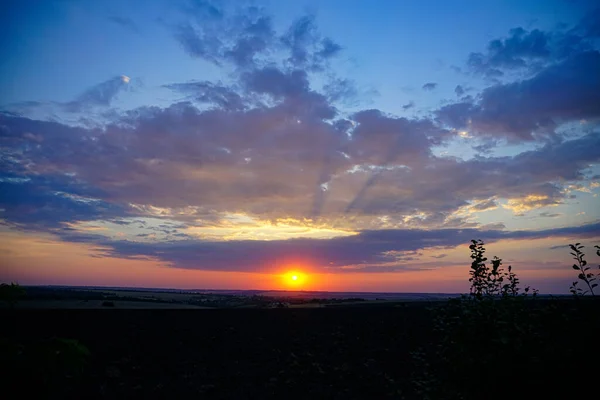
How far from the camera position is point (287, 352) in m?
26.8

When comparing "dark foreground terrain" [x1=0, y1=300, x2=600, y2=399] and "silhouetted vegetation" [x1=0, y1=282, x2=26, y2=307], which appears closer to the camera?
"silhouetted vegetation" [x1=0, y1=282, x2=26, y2=307]

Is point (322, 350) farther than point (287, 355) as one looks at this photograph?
Yes

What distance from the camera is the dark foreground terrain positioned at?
16.4ft

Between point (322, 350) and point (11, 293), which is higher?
point (11, 293)

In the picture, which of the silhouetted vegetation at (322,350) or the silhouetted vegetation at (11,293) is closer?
the silhouetted vegetation at (11,293)

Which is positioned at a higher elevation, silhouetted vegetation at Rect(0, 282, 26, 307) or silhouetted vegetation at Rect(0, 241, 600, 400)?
silhouetted vegetation at Rect(0, 282, 26, 307)

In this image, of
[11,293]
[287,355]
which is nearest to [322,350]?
[287,355]

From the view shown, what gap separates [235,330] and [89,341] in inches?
451

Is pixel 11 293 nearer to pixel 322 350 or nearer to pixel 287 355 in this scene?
pixel 287 355

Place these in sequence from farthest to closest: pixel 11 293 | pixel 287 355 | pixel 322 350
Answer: pixel 322 350 → pixel 287 355 → pixel 11 293

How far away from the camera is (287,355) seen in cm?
2594

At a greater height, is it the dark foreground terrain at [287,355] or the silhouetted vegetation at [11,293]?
the silhouetted vegetation at [11,293]

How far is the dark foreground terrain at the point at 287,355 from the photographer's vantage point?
16.4 feet

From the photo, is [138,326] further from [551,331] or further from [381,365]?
[551,331]
